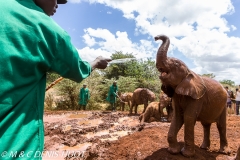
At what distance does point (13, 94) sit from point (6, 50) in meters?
0.23

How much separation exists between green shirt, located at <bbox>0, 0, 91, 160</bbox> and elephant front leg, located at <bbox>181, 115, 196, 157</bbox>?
3.54 metres

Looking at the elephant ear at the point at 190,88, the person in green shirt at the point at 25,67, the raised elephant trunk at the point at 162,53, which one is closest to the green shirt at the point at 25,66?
the person in green shirt at the point at 25,67

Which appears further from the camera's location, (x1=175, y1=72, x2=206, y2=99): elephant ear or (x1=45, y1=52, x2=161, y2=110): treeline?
(x1=45, y1=52, x2=161, y2=110): treeline

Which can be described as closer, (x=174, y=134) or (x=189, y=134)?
(x=189, y=134)

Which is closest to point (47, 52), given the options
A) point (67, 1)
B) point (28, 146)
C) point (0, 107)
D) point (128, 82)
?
point (0, 107)

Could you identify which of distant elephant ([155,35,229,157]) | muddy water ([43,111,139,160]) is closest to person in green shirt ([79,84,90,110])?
muddy water ([43,111,139,160])

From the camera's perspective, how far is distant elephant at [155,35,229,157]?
4.02 meters

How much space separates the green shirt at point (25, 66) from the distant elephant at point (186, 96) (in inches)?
115

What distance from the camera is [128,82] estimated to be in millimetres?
20125

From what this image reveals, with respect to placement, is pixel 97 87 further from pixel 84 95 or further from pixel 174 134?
pixel 174 134

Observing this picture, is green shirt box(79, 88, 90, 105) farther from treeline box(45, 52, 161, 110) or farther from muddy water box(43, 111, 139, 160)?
muddy water box(43, 111, 139, 160)

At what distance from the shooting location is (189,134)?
14.0ft

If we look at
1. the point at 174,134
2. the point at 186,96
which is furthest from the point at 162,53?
the point at 174,134

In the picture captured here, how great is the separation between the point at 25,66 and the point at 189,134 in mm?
3906
